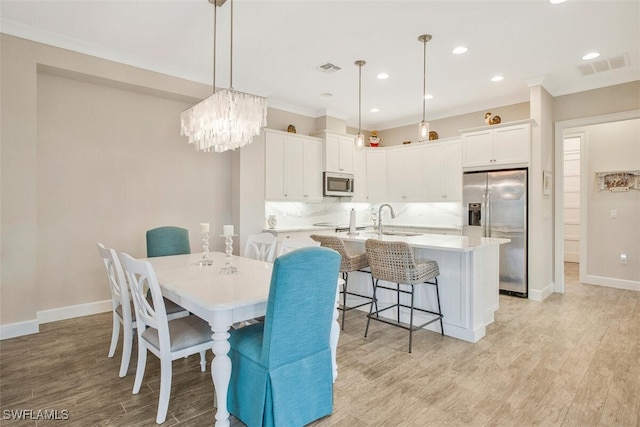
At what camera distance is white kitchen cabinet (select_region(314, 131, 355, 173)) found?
5891 mm

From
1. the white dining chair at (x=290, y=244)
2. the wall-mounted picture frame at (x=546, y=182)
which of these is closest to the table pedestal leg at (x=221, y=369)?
the white dining chair at (x=290, y=244)

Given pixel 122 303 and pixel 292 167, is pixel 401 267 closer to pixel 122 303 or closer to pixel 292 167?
pixel 122 303

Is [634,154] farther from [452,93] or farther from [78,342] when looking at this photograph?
[78,342]

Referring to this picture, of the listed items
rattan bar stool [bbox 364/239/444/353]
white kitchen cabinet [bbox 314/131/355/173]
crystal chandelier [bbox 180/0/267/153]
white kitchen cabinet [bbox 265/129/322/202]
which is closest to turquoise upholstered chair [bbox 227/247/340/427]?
rattan bar stool [bbox 364/239/444/353]

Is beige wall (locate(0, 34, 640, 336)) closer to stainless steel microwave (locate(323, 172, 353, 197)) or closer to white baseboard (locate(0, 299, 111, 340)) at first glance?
white baseboard (locate(0, 299, 111, 340))

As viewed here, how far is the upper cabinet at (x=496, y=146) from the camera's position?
4.59 metres

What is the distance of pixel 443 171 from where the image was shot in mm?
5812

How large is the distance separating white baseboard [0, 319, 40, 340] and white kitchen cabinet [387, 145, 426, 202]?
5.34m

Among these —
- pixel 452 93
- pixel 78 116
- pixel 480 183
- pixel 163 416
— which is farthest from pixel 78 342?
pixel 452 93

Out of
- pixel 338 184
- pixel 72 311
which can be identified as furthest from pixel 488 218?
pixel 72 311

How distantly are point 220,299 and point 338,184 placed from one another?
14.6ft

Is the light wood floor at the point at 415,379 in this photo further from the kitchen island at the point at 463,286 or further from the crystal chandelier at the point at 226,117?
the crystal chandelier at the point at 226,117

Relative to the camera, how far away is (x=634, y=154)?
5188 mm

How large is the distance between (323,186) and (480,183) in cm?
243
